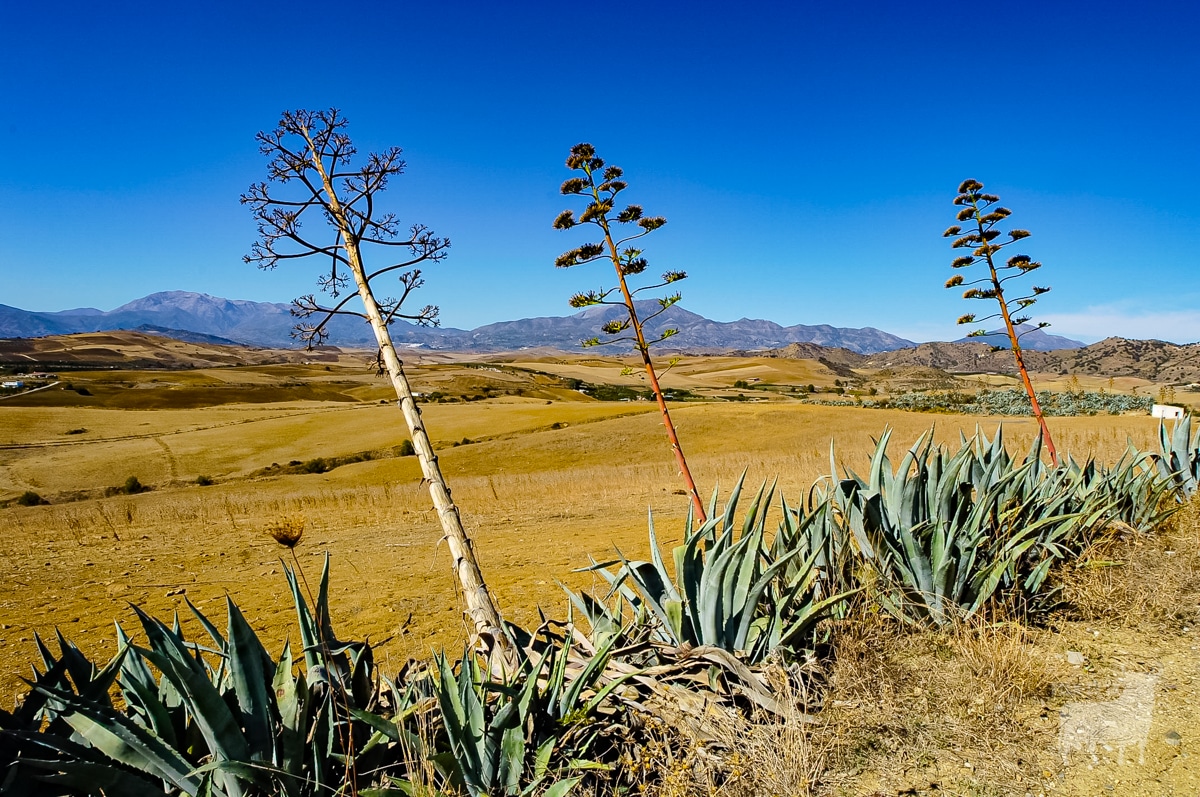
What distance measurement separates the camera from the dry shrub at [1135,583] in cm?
381

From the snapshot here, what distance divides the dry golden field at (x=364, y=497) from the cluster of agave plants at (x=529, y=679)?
51cm

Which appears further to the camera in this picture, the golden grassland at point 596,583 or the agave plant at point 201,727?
the golden grassland at point 596,583

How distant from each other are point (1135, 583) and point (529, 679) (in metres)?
4.22

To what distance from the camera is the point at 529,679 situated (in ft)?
7.69

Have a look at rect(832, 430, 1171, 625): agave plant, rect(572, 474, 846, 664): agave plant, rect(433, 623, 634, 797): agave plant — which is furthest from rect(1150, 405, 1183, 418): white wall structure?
rect(433, 623, 634, 797): agave plant

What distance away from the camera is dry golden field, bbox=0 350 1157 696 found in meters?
6.73

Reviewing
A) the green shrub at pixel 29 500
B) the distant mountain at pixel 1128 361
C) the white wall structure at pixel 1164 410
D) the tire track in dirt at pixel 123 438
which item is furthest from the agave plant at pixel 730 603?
the distant mountain at pixel 1128 361

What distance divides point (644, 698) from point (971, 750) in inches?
56.0

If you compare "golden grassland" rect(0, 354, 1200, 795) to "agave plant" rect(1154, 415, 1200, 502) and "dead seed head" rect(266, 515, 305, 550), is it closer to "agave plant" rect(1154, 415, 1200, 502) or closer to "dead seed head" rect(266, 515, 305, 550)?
"dead seed head" rect(266, 515, 305, 550)

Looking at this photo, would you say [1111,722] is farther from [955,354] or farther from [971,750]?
[955,354]

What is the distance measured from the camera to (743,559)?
322cm

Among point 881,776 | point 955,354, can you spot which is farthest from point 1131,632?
point 955,354

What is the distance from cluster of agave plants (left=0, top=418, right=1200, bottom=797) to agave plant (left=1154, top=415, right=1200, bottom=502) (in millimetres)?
2816

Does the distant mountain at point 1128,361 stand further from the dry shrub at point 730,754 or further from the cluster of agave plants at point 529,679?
the dry shrub at point 730,754
